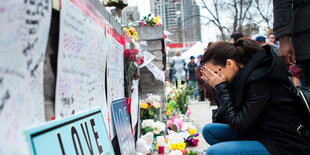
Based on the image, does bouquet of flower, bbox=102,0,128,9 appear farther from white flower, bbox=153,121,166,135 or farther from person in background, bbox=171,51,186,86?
person in background, bbox=171,51,186,86

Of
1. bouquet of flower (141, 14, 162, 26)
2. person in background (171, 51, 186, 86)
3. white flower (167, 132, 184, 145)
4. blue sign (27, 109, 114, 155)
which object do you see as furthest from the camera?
person in background (171, 51, 186, 86)

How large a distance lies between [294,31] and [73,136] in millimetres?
1857

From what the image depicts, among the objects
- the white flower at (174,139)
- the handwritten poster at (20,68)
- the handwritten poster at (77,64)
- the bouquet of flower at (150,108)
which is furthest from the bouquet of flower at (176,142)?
the handwritten poster at (20,68)

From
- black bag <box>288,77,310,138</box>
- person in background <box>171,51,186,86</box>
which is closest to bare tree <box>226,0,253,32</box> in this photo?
person in background <box>171,51,186,86</box>

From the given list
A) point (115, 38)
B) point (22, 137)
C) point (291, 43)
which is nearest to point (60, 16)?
point (22, 137)

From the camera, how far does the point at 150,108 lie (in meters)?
4.27

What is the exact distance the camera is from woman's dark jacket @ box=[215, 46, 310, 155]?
184 cm

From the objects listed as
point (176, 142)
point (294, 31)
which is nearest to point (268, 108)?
point (294, 31)

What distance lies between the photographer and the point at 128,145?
101 inches

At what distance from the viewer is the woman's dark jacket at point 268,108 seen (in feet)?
6.04

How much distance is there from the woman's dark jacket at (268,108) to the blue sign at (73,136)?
35.7 inches

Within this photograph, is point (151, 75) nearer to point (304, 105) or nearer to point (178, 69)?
point (304, 105)

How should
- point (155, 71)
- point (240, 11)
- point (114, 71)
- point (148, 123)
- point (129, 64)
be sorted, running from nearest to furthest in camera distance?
point (114, 71), point (129, 64), point (148, 123), point (155, 71), point (240, 11)

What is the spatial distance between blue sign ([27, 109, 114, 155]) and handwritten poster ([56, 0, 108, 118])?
0.06 meters
